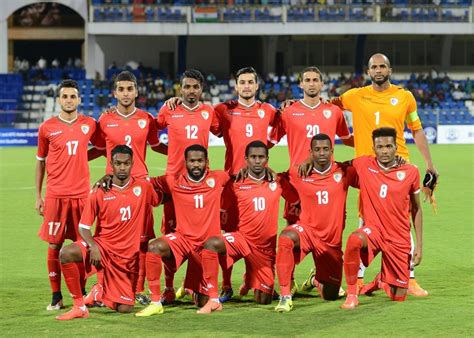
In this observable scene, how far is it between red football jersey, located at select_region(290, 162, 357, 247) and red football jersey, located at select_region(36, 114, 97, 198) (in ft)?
6.04

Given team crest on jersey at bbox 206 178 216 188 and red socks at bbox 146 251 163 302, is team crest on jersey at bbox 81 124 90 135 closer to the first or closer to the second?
team crest on jersey at bbox 206 178 216 188

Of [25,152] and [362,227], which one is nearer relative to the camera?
[362,227]

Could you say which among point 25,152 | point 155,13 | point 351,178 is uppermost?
point 155,13

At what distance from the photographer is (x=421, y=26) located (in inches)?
1683

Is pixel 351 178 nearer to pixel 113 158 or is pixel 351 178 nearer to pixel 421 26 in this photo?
pixel 113 158

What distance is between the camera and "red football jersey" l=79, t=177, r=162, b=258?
26.7 feet

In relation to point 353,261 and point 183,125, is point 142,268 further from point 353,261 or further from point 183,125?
point 353,261

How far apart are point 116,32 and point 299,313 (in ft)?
114

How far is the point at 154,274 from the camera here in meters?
8.00

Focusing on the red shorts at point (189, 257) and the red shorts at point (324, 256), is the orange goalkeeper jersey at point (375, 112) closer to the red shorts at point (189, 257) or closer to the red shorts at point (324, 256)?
the red shorts at point (324, 256)

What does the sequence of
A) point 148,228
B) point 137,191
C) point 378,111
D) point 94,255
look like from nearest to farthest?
1. point 94,255
2. point 137,191
3. point 148,228
4. point 378,111

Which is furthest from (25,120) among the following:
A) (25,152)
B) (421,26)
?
(421,26)

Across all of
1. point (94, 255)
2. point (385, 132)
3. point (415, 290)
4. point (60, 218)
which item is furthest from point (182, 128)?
point (415, 290)

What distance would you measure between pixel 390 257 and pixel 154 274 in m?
1.96
